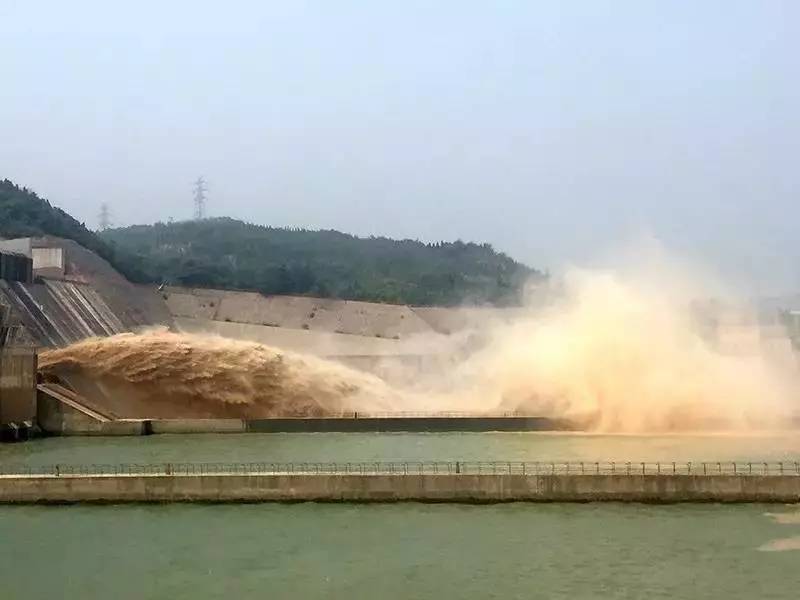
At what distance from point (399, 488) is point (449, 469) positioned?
217cm

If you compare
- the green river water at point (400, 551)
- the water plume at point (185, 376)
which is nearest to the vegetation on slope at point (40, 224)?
the water plume at point (185, 376)

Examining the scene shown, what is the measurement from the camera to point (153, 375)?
40312 mm

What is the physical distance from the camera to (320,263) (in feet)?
407

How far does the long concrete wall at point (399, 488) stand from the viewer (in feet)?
64.6

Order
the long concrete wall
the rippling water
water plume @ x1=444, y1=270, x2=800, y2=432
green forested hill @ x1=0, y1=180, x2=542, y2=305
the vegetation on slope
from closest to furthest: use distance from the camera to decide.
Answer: the rippling water → the long concrete wall → water plume @ x1=444, y1=270, x2=800, y2=432 → the vegetation on slope → green forested hill @ x1=0, y1=180, x2=542, y2=305

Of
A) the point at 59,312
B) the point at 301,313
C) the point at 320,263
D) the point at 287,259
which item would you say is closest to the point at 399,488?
the point at 59,312

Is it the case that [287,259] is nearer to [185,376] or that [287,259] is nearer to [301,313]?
[301,313]

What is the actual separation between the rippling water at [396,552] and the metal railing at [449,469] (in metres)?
1.10

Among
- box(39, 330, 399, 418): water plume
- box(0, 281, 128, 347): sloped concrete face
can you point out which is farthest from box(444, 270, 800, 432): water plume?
box(0, 281, 128, 347): sloped concrete face

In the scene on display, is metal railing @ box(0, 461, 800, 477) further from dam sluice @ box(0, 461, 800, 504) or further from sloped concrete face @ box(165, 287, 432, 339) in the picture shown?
sloped concrete face @ box(165, 287, 432, 339)

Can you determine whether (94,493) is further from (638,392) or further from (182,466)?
(638,392)

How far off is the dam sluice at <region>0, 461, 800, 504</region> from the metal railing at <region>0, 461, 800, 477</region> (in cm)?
9

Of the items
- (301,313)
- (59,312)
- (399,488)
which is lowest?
(399,488)

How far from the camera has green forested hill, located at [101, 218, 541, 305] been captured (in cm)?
8944
